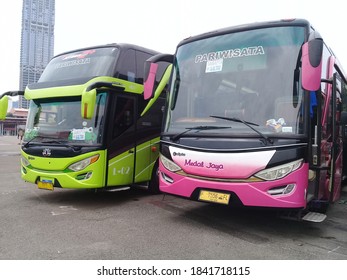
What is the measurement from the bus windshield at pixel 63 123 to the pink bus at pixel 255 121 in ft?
4.87

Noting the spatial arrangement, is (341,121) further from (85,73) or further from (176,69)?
(85,73)

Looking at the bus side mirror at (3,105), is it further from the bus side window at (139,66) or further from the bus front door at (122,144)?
the bus side window at (139,66)

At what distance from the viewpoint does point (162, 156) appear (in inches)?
219

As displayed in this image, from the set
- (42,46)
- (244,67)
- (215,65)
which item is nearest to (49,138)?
(215,65)

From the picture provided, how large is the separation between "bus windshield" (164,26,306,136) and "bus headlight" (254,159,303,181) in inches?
15.7

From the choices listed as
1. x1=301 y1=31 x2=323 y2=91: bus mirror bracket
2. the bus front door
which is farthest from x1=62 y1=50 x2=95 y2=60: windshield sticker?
x1=301 y1=31 x2=323 y2=91: bus mirror bracket

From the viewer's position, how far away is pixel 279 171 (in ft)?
14.3

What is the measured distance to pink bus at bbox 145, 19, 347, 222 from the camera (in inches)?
173

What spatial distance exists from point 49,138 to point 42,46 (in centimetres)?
1387

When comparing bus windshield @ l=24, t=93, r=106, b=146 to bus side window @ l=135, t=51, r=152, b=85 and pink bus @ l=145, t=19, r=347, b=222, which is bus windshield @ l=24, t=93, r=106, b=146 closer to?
bus side window @ l=135, t=51, r=152, b=85

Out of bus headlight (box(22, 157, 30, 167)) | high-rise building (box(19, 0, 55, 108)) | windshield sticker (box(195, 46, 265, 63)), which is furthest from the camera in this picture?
high-rise building (box(19, 0, 55, 108))

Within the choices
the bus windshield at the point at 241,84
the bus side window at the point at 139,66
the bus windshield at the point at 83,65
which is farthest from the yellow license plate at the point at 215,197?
the bus side window at the point at 139,66

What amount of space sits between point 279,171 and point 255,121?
757 mm

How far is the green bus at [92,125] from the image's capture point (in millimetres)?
6281
